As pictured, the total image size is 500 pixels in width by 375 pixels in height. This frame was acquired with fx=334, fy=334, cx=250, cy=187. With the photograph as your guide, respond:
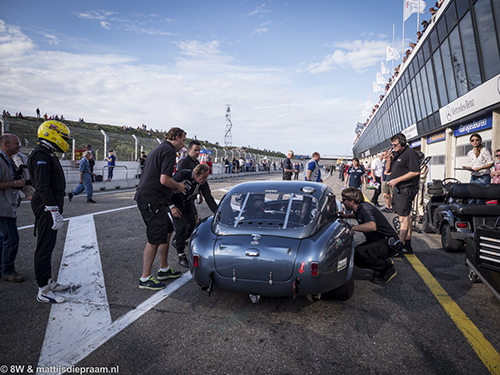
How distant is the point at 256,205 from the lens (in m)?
3.89

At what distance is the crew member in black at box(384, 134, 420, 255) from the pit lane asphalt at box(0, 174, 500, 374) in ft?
3.86

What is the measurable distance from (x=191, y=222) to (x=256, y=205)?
1638mm

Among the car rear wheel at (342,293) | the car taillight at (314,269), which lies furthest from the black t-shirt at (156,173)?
the car rear wheel at (342,293)

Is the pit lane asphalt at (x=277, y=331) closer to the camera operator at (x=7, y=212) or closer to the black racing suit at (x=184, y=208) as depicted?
the camera operator at (x=7, y=212)

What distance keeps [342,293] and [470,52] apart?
13883mm

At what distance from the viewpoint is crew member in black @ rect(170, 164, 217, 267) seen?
4852 millimetres

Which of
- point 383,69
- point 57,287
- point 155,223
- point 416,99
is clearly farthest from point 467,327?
point 383,69

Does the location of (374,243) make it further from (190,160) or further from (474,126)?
(474,126)

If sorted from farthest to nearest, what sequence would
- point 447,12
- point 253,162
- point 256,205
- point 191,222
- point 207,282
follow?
point 253,162 → point 447,12 → point 191,222 → point 256,205 → point 207,282

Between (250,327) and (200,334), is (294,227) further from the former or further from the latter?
(200,334)

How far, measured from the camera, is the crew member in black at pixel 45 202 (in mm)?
3408

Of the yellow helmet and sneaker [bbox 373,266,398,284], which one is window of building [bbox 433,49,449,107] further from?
the yellow helmet

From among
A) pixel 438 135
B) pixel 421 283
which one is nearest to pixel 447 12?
pixel 438 135

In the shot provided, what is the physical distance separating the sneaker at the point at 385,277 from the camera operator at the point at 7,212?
427 cm
